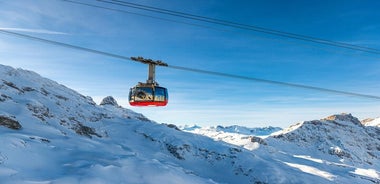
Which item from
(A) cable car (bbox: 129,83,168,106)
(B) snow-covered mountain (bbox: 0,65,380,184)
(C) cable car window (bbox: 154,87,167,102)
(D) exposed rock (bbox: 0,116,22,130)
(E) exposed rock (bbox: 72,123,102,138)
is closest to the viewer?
(A) cable car (bbox: 129,83,168,106)

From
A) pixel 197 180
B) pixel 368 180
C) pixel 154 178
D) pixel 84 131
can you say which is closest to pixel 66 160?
pixel 154 178

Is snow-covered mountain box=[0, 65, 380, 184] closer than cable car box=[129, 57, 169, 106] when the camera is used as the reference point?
No

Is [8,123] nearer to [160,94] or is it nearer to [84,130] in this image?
[84,130]

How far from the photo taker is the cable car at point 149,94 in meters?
A: 21.5

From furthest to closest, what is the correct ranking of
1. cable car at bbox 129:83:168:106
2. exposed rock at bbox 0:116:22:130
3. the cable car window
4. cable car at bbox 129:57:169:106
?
exposed rock at bbox 0:116:22:130 < the cable car window < cable car at bbox 129:83:168:106 < cable car at bbox 129:57:169:106

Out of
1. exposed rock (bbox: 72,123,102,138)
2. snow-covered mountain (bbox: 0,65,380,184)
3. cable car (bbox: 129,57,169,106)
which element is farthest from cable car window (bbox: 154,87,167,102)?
exposed rock (bbox: 72,123,102,138)

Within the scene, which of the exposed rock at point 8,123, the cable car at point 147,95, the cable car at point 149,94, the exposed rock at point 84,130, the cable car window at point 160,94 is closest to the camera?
the cable car at point 149,94

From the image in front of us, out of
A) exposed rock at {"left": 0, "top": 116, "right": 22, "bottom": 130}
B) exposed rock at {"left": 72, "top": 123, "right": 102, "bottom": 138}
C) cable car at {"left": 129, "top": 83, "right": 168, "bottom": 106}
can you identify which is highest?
exposed rock at {"left": 72, "top": 123, "right": 102, "bottom": 138}

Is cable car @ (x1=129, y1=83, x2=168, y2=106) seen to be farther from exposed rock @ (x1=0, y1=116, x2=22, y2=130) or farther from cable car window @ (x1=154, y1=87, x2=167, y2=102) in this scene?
exposed rock @ (x1=0, y1=116, x2=22, y2=130)

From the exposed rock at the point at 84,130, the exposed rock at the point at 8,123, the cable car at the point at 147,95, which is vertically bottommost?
the cable car at the point at 147,95

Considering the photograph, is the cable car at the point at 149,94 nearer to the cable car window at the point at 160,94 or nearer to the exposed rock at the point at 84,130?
the cable car window at the point at 160,94

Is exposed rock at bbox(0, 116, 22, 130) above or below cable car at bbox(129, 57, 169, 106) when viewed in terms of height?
above

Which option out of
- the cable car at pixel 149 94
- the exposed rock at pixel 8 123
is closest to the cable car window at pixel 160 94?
the cable car at pixel 149 94

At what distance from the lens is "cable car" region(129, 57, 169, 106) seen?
21.5m
